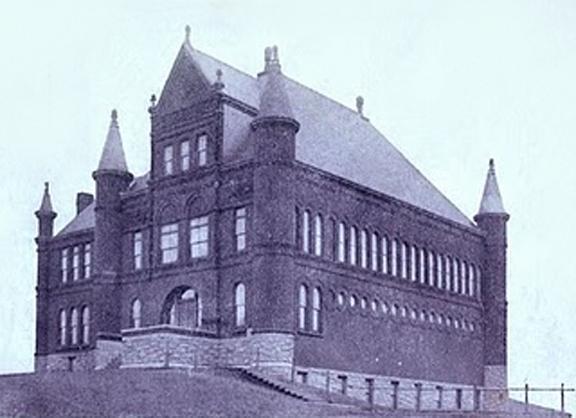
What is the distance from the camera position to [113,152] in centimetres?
5716

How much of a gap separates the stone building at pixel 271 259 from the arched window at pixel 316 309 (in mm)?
94

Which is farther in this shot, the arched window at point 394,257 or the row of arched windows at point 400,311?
the arched window at point 394,257

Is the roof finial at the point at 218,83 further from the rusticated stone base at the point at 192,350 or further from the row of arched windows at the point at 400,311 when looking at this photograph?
the rusticated stone base at the point at 192,350

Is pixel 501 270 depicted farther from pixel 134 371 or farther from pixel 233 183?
pixel 134 371

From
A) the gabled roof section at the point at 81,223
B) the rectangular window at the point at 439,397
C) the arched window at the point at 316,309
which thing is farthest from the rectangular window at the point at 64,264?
the rectangular window at the point at 439,397

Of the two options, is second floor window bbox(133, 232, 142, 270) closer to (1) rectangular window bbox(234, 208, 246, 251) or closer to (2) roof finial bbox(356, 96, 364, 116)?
(1) rectangular window bbox(234, 208, 246, 251)

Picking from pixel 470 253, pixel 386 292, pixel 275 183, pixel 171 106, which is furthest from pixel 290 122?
pixel 470 253

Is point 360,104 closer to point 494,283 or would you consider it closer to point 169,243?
point 494,283

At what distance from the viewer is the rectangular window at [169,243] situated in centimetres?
5188

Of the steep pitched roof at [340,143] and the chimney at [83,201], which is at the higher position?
the steep pitched roof at [340,143]

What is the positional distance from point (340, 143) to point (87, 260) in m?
16.3

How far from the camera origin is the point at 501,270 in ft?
210

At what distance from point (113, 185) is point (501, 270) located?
78.5 feet

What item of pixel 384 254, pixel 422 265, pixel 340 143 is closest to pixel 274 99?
pixel 340 143
